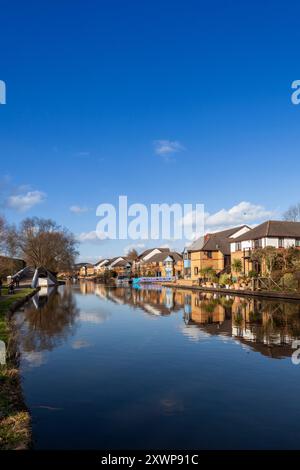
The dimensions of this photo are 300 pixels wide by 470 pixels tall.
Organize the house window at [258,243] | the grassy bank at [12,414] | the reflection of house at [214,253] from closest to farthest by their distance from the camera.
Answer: the grassy bank at [12,414] → the house window at [258,243] → the reflection of house at [214,253]

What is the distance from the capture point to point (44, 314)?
26688 mm

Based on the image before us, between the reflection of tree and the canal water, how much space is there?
79mm

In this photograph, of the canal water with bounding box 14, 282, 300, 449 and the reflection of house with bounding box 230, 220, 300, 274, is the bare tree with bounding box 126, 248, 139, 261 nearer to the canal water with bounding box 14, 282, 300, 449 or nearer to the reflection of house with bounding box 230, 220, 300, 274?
the reflection of house with bounding box 230, 220, 300, 274

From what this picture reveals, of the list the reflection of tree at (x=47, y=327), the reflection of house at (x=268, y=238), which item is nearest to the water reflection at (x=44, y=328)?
the reflection of tree at (x=47, y=327)

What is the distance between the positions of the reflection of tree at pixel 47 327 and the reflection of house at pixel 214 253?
133 feet

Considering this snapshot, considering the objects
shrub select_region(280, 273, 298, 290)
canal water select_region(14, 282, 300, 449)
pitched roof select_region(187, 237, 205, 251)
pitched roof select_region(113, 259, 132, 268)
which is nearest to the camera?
canal water select_region(14, 282, 300, 449)

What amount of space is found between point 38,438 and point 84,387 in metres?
3.22

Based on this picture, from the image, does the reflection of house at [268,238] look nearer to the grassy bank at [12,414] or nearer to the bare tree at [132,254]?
the grassy bank at [12,414]

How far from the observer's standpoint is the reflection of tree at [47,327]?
16484mm

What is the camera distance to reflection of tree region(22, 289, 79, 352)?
1648 centimetres

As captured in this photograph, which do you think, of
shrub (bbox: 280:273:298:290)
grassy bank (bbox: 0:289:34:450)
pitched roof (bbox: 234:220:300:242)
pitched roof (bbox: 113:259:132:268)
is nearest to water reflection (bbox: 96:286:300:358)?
shrub (bbox: 280:273:298:290)

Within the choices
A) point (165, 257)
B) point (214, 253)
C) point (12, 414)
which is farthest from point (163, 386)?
point (165, 257)

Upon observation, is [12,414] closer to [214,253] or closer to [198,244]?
[214,253]
